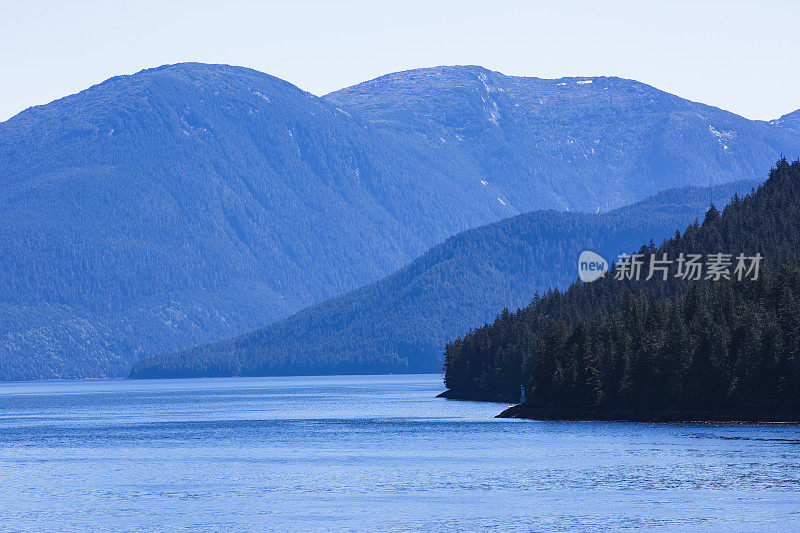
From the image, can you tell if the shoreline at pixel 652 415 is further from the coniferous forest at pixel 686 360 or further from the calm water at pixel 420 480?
the calm water at pixel 420 480

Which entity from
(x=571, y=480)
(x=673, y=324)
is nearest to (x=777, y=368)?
(x=673, y=324)

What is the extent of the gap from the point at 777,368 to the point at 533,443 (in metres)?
27.9

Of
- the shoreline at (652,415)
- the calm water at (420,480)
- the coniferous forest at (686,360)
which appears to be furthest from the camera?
the coniferous forest at (686,360)

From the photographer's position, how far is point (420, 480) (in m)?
109

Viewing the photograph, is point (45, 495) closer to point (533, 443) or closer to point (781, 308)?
point (533, 443)

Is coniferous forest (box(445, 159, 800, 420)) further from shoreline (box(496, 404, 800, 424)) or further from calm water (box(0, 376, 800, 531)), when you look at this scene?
calm water (box(0, 376, 800, 531))

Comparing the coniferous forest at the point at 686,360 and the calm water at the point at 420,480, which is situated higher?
the coniferous forest at the point at 686,360

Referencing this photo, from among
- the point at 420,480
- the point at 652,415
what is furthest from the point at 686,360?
the point at 420,480

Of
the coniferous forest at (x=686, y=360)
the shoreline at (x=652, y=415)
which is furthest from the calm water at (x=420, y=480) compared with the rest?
the coniferous forest at (x=686, y=360)

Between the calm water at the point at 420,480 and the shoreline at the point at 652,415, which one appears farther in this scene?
the shoreline at the point at 652,415

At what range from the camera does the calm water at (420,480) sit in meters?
86.1

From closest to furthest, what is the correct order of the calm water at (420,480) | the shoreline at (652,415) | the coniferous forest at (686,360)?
1. the calm water at (420,480)
2. the shoreline at (652,415)
3. the coniferous forest at (686,360)

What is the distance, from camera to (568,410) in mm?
172000

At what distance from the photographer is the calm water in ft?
282
